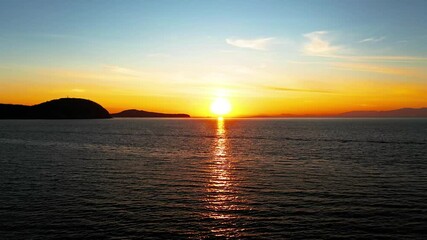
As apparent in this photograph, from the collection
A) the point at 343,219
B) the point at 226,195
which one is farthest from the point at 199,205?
the point at 343,219

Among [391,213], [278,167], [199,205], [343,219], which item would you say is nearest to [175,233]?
[199,205]

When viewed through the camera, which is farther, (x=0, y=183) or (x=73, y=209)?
(x=0, y=183)

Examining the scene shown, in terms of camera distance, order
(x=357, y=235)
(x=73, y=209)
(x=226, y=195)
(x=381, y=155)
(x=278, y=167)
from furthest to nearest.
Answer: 1. (x=381, y=155)
2. (x=278, y=167)
3. (x=226, y=195)
4. (x=73, y=209)
5. (x=357, y=235)

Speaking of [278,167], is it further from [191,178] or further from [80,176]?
[80,176]

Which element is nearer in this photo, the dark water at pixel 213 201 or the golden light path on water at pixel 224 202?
the dark water at pixel 213 201

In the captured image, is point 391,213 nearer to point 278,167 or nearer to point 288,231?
point 288,231

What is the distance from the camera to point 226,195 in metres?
44.8

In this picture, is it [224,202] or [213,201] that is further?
[213,201]

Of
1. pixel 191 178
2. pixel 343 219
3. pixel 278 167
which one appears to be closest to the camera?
pixel 343 219

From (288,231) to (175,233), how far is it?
31.7 ft

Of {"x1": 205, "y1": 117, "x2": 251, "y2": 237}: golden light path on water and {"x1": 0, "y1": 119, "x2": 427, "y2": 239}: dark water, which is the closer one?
{"x1": 0, "y1": 119, "x2": 427, "y2": 239}: dark water

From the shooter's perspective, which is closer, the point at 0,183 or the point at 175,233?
the point at 175,233

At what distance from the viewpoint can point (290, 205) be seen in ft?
128

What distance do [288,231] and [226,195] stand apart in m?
14.7
